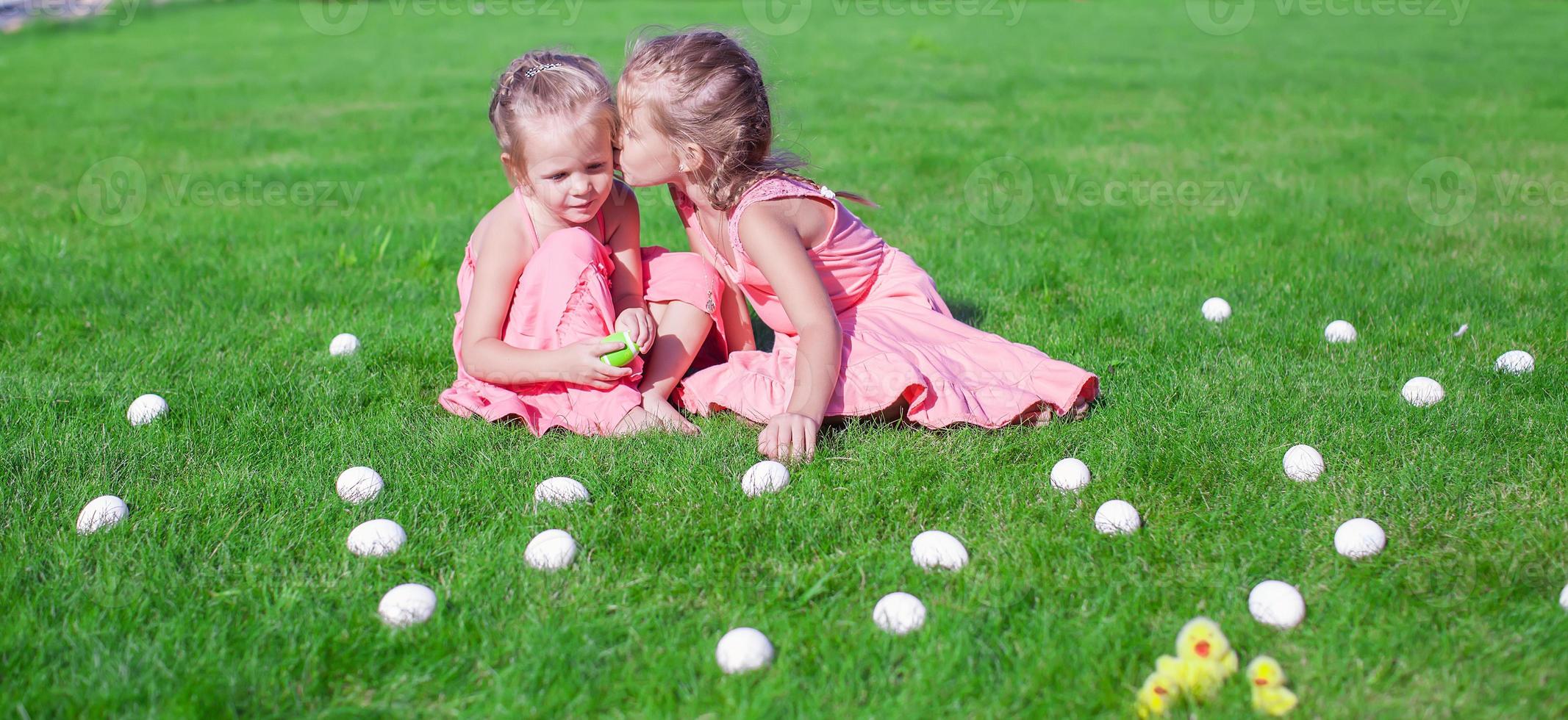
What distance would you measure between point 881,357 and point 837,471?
0.42 m

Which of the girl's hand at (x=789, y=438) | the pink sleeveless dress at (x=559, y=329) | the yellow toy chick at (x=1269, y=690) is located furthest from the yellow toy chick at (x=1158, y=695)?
the pink sleeveless dress at (x=559, y=329)

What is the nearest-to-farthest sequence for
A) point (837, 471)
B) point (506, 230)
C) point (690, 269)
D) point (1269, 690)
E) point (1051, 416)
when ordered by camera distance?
point (1269, 690) < point (837, 471) < point (1051, 416) < point (506, 230) < point (690, 269)

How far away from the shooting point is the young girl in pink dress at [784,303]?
9.53ft

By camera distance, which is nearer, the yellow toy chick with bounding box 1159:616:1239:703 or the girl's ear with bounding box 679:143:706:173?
the yellow toy chick with bounding box 1159:616:1239:703

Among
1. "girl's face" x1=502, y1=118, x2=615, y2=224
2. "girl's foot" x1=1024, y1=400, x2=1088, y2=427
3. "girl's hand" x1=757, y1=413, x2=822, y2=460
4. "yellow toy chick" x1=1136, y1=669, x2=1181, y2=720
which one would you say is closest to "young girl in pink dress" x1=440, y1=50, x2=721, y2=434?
"girl's face" x1=502, y1=118, x2=615, y2=224

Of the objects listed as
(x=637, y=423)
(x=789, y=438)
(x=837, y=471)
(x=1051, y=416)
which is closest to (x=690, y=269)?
(x=637, y=423)

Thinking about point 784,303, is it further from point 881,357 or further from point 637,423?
point 637,423

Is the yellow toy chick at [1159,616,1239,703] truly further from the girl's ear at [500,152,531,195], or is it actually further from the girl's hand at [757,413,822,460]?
the girl's ear at [500,152,531,195]

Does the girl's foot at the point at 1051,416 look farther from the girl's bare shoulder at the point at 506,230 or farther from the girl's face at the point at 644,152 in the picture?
the girl's bare shoulder at the point at 506,230

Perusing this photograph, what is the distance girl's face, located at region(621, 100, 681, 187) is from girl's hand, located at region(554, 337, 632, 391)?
44cm

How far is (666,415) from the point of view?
306 centimetres

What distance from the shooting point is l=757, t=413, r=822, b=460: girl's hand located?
274 centimetres

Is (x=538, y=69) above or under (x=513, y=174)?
above

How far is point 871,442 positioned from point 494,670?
1184 mm
